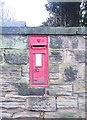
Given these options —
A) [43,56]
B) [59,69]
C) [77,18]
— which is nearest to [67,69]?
[59,69]

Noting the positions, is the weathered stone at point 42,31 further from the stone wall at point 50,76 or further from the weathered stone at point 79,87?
the weathered stone at point 79,87

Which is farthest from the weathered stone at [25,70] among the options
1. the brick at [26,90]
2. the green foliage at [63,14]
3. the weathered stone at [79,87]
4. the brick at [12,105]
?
the green foliage at [63,14]

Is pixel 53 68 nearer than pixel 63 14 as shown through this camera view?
Yes

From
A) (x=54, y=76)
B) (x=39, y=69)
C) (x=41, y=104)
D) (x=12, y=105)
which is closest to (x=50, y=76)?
(x=54, y=76)

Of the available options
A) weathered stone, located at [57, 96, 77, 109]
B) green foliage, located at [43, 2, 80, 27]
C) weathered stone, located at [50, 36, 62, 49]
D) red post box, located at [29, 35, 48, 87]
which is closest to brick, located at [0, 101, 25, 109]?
red post box, located at [29, 35, 48, 87]

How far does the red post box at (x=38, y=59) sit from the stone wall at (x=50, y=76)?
0.22 ft

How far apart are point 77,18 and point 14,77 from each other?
15.7 ft

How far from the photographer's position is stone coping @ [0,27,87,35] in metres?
4.62

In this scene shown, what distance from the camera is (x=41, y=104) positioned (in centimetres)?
470

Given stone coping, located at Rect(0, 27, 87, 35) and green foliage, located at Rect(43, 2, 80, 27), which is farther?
green foliage, located at Rect(43, 2, 80, 27)

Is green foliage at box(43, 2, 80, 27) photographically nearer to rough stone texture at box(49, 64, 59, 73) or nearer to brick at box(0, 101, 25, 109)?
rough stone texture at box(49, 64, 59, 73)

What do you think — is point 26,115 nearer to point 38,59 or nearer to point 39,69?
point 39,69

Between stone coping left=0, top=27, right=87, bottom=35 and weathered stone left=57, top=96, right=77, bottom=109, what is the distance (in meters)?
0.95

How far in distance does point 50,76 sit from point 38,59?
1.00ft
